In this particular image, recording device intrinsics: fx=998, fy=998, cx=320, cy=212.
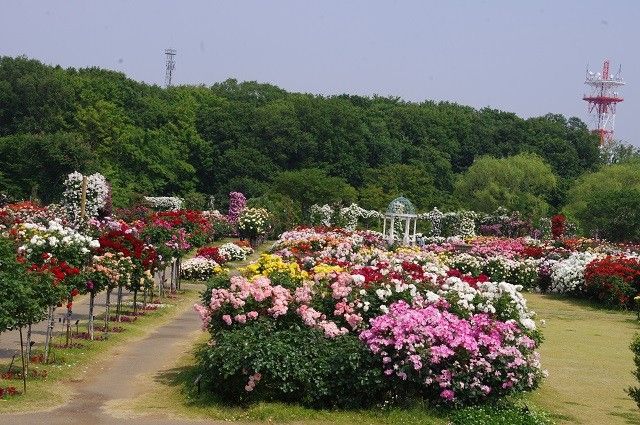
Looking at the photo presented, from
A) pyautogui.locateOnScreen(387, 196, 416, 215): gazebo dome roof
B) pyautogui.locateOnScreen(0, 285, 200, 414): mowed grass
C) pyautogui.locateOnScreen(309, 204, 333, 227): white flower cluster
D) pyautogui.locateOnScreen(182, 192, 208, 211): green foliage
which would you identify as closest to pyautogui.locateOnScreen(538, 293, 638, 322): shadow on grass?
pyautogui.locateOnScreen(0, 285, 200, 414): mowed grass

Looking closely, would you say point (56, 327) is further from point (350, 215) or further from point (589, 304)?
point (350, 215)

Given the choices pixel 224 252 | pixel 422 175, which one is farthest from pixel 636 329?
pixel 422 175

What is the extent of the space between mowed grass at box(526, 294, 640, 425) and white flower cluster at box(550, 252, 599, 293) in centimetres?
266

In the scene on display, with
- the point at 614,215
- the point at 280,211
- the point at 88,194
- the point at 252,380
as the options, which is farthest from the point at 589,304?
the point at 280,211

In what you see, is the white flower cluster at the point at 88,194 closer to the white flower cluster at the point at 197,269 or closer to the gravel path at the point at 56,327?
the white flower cluster at the point at 197,269

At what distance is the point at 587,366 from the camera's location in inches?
661

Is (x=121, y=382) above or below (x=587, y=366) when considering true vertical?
below

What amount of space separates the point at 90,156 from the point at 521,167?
1207 inches

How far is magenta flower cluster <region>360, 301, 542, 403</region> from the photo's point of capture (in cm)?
1238

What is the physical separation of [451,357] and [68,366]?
5851 mm

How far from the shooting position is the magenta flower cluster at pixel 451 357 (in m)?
12.4

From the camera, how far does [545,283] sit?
3175cm

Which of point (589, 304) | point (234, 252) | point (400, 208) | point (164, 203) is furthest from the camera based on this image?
point (164, 203)

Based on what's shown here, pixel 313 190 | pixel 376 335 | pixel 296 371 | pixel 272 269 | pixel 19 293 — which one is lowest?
pixel 296 371
